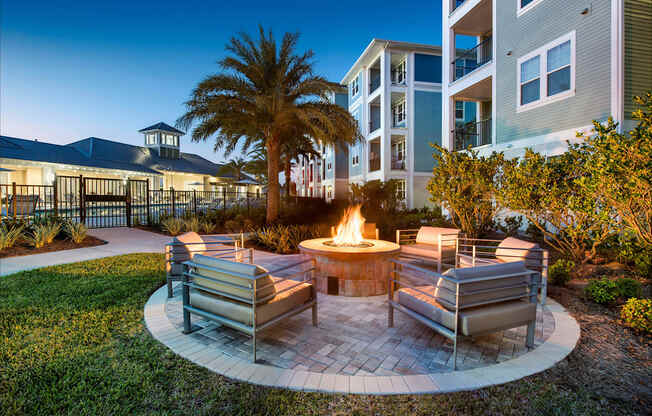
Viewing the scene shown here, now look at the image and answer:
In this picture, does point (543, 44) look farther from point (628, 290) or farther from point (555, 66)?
point (628, 290)

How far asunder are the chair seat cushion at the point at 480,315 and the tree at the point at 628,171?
341cm

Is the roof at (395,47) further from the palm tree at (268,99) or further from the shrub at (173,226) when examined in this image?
the shrub at (173,226)

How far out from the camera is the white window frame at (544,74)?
891 centimetres

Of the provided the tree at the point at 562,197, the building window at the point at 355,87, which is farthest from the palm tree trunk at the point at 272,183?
the building window at the point at 355,87

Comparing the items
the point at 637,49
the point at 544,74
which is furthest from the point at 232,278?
the point at 544,74

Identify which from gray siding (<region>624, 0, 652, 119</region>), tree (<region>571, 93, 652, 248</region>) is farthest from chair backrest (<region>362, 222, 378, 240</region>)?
gray siding (<region>624, 0, 652, 119</region>)

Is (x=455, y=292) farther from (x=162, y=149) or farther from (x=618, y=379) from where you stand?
(x=162, y=149)

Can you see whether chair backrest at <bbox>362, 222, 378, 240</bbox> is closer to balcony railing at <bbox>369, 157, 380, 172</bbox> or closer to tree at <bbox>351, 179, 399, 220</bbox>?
tree at <bbox>351, 179, 399, 220</bbox>

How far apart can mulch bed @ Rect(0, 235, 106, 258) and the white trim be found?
52.6 feet

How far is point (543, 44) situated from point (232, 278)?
12.4m

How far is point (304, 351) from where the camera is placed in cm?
325

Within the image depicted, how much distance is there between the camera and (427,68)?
20.6 m

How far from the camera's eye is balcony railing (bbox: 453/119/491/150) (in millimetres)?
14281

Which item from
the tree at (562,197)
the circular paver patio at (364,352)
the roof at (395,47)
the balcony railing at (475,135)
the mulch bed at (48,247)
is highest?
the roof at (395,47)
